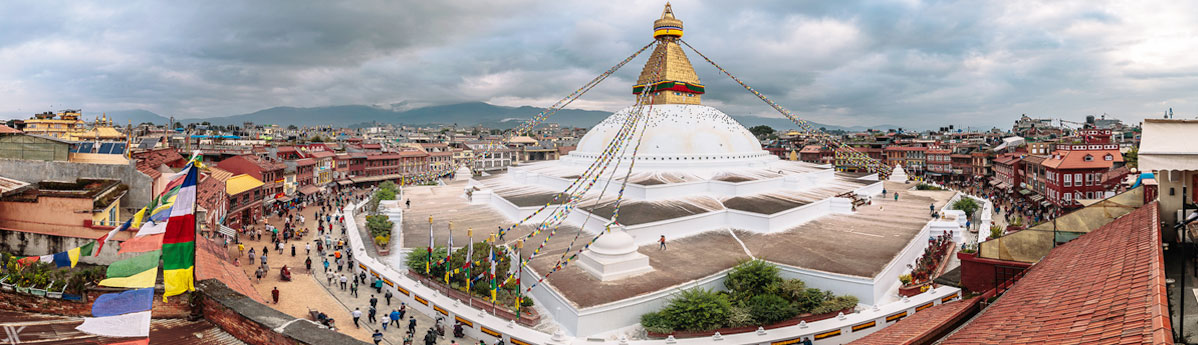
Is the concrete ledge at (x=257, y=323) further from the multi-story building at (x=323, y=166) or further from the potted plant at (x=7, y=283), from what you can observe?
the multi-story building at (x=323, y=166)

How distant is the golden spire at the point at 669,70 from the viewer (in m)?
27.1

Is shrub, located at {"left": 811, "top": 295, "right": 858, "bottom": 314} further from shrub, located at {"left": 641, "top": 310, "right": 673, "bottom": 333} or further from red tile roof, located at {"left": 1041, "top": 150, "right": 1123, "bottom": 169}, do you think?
red tile roof, located at {"left": 1041, "top": 150, "right": 1123, "bottom": 169}

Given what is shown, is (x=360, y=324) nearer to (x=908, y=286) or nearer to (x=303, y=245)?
(x=303, y=245)

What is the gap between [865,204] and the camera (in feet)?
73.8

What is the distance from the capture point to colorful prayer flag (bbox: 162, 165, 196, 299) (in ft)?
21.3

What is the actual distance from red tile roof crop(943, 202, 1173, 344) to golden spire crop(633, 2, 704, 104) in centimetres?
2185

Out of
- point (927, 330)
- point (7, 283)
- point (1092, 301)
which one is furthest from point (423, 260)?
point (1092, 301)

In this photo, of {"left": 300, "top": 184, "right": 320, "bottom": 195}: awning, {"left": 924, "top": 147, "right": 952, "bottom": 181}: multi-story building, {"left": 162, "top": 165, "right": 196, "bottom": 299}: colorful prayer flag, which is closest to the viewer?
{"left": 162, "top": 165, "right": 196, "bottom": 299}: colorful prayer flag

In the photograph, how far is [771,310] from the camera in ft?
36.4

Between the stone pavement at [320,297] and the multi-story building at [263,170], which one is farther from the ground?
the multi-story building at [263,170]

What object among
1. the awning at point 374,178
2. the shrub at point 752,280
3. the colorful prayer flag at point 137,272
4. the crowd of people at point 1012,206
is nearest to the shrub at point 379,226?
the shrub at point 752,280

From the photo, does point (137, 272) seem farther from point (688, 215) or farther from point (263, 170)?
point (263, 170)

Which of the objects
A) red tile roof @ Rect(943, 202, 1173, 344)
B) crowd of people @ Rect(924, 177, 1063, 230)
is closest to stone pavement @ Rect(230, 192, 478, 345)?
red tile roof @ Rect(943, 202, 1173, 344)

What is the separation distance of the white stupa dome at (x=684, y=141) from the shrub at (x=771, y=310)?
13847mm
